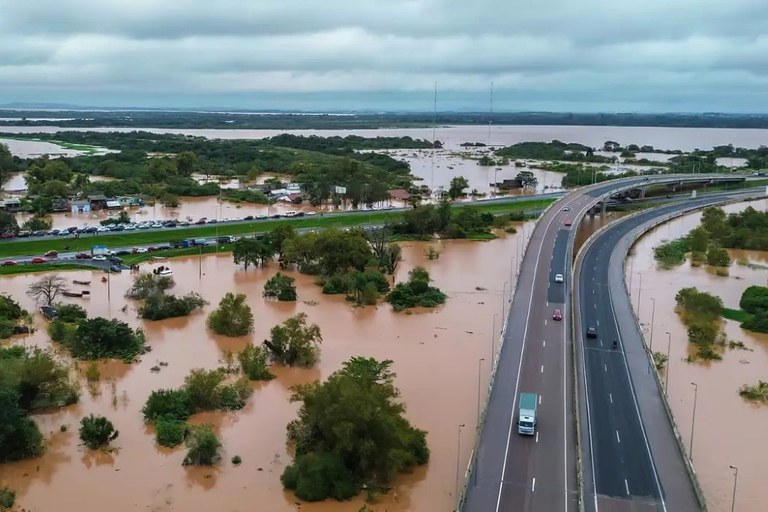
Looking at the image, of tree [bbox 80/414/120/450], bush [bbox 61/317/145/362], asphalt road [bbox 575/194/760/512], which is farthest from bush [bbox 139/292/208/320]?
asphalt road [bbox 575/194/760/512]

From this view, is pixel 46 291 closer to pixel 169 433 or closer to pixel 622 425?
pixel 169 433

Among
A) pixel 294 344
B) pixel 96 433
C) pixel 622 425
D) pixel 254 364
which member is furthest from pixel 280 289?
pixel 622 425

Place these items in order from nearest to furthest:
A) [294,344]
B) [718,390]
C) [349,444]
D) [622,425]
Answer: [349,444] → [622,425] → [718,390] → [294,344]

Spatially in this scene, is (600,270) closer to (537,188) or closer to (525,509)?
(525,509)

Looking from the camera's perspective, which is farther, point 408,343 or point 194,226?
point 194,226

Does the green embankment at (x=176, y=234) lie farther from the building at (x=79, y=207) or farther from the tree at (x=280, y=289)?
the tree at (x=280, y=289)

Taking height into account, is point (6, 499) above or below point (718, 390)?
below

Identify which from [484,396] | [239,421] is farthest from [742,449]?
[239,421]
